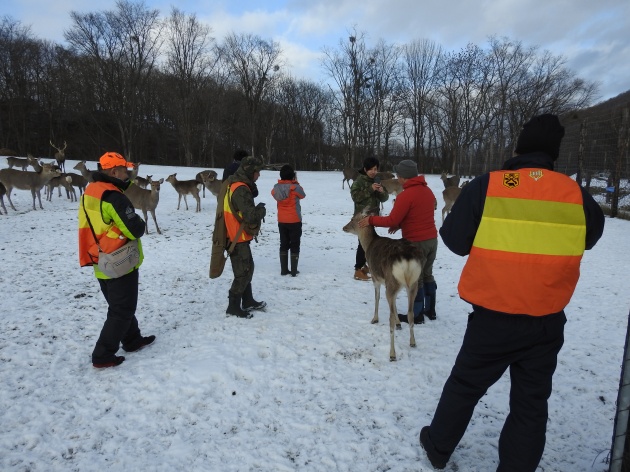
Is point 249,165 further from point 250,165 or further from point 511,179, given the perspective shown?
point 511,179

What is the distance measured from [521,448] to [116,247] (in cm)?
369

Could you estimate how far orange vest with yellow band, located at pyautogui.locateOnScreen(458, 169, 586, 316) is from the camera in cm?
193

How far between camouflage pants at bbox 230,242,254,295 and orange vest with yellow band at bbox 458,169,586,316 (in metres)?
3.42

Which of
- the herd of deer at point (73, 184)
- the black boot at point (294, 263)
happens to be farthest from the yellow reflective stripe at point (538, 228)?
the herd of deer at point (73, 184)

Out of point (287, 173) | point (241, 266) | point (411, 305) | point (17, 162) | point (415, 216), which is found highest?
point (17, 162)

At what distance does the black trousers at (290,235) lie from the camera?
22.0 ft

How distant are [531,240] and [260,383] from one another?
9.04 feet

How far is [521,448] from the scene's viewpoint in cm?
216

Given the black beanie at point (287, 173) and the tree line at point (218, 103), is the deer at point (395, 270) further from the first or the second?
the tree line at point (218, 103)

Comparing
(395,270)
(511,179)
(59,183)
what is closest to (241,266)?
(395,270)

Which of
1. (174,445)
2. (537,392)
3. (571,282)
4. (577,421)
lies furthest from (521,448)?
(174,445)

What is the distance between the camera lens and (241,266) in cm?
492

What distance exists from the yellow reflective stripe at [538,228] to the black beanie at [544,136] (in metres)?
0.38

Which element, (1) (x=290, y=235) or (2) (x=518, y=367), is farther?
(1) (x=290, y=235)
